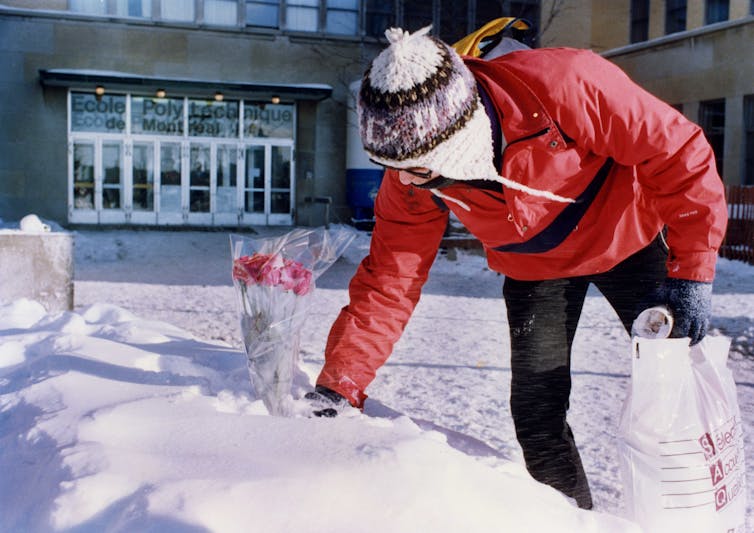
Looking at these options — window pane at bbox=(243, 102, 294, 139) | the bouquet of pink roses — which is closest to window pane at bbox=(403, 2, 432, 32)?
window pane at bbox=(243, 102, 294, 139)

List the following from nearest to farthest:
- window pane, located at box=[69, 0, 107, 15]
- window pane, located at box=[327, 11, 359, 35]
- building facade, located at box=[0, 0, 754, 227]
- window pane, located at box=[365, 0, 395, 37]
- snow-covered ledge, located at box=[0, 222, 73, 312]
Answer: snow-covered ledge, located at box=[0, 222, 73, 312] < building facade, located at box=[0, 0, 754, 227] < window pane, located at box=[69, 0, 107, 15] < window pane, located at box=[327, 11, 359, 35] < window pane, located at box=[365, 0, 395, 37]

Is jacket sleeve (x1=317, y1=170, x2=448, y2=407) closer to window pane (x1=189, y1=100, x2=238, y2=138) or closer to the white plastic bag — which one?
the white plastic bag

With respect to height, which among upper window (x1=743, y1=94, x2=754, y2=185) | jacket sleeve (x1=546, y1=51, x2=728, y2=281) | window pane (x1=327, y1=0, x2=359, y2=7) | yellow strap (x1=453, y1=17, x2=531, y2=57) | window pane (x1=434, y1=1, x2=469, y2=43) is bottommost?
jacket sleeve (x1=546, y1=51, x2=728, y2=281)

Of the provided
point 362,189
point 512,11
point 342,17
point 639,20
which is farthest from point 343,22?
point 639,20

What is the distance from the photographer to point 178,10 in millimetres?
19969

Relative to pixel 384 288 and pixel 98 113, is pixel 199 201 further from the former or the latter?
pixel 384 288

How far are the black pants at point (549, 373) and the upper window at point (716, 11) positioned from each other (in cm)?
1909

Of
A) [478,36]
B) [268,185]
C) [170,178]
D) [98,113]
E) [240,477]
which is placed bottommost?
[240,477]

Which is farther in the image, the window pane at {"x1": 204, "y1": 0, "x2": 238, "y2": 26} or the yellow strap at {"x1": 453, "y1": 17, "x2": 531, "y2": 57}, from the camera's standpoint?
the window pane at {"x1": 204, "y1": 0, "x2": 238, "y2": 26}

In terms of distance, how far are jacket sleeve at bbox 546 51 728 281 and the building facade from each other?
1586 cm

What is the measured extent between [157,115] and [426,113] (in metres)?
18.4

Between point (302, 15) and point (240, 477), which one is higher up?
point (302, 15)

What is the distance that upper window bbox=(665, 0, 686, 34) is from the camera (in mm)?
20641

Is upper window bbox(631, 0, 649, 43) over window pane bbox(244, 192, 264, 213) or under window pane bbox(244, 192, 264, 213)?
over
